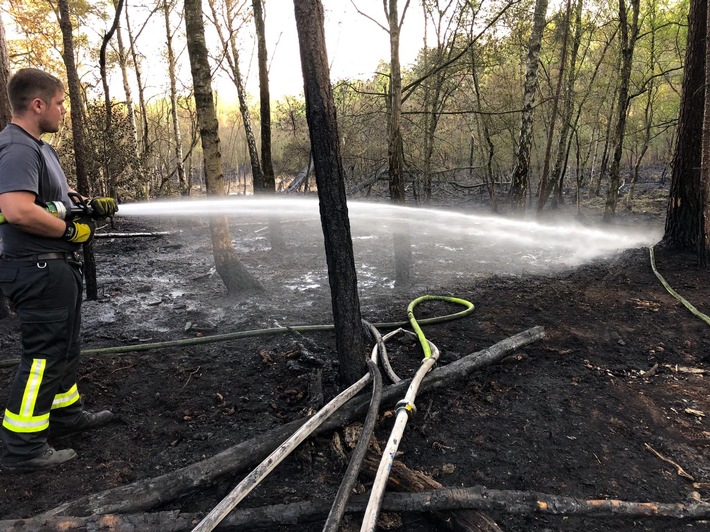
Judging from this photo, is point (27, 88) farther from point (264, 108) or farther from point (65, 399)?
point (264, 108)

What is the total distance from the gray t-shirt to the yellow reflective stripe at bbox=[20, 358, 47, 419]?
71cm

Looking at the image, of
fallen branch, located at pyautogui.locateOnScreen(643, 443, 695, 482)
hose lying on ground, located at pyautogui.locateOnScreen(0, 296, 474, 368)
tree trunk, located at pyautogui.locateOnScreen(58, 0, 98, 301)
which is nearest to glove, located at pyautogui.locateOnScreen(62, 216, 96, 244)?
hose lying on ground, located at pyautogui.locateOnScreen(0, 296, 474, 368)

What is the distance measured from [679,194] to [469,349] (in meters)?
5.51

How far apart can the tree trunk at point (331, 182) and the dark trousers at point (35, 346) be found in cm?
182

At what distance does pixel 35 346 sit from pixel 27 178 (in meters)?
1.04

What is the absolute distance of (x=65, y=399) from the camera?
294cm

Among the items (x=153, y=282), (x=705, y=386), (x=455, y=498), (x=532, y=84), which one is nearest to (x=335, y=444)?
(x=455, y=498)

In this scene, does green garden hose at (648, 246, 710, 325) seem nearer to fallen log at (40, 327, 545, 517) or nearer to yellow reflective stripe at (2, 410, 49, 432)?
fallen log at (40, 327, 545, 517)

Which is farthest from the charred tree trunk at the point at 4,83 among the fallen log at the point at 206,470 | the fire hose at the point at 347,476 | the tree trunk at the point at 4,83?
the fire hose at the point at 347,476

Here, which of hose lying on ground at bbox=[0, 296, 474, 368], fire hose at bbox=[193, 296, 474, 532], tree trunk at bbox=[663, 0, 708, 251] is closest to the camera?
fire hose at bbox=[193, 296, 474, 532]

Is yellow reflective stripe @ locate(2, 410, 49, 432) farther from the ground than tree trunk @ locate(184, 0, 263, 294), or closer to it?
closer to it

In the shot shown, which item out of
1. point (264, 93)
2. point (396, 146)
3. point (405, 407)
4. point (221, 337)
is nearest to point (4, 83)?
point (221, 337)

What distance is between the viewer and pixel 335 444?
107 inches

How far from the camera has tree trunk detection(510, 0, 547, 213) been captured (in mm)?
9930
